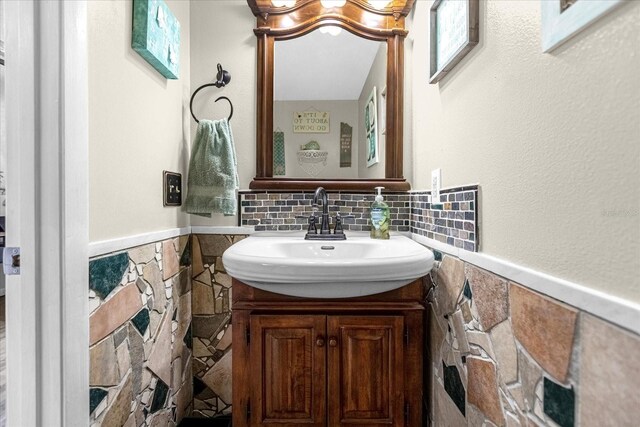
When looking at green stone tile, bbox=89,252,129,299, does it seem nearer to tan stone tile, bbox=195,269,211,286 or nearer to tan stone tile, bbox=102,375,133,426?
tan stone tile, bbox=102,375,133,426

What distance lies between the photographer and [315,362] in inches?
41.3

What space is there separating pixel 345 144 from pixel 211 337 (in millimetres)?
1048

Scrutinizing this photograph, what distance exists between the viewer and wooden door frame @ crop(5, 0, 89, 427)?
0.72m

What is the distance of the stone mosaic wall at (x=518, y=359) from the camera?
469 mm

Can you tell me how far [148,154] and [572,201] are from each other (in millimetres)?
1156

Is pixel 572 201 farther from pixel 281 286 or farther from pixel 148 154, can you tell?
pixel 148 154

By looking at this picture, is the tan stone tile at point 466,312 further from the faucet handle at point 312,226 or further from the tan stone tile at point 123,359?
the tan stone tile at point 123,359

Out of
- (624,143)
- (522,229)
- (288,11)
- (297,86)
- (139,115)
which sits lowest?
(522,229)

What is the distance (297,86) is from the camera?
1.48 metres

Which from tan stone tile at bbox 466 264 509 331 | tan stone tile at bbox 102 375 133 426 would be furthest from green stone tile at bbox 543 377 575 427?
tan stone tile at bbox 102 375 133 426

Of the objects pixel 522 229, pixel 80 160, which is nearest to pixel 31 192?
pixel 80 160

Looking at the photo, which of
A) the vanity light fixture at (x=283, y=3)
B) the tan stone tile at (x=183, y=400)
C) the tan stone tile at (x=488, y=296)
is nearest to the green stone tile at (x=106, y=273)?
Answer: the tan stone tile at (x=183, y=400)

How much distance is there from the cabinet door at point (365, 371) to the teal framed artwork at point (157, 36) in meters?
1.02

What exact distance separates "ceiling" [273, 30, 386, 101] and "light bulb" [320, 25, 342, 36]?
0.04 ft
